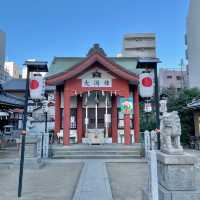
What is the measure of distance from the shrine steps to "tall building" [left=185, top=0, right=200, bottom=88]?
17318mm

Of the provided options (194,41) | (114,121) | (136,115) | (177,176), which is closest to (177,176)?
(177,176)

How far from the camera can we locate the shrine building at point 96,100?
40.2ft

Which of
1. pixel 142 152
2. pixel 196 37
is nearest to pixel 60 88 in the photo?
pixel 142 152

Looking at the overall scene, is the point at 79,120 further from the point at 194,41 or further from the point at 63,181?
the point at 194,41

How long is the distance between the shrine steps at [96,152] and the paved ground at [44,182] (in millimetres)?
1946

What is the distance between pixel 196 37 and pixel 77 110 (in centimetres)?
1962

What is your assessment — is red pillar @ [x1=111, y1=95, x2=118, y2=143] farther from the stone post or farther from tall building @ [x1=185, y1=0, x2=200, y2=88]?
tall building @ [x1=185, y1=0, x2=200, y2=88]

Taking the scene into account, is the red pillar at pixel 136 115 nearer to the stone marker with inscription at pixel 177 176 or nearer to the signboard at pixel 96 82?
the signboard at pixel 96 82

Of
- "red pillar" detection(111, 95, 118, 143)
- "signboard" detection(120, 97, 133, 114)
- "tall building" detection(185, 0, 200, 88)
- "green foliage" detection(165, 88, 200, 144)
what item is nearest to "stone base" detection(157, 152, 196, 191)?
"signboard" detection(120, 97, 133, 114)

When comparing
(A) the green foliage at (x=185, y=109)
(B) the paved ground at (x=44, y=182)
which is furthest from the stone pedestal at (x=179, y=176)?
(A) the green foliage at (x=185, y=109)

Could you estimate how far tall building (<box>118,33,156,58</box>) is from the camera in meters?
51.6

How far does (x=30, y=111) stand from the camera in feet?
66.4

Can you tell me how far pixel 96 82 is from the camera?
41.8 feet

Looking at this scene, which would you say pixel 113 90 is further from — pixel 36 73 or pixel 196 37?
pixel 196 37
